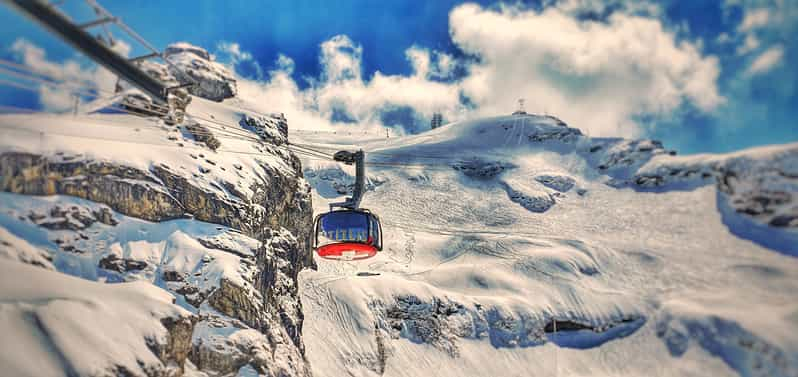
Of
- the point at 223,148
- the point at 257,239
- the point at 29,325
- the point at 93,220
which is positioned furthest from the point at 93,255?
the point at 223,148

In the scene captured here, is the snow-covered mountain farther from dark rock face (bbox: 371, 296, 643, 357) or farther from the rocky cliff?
dark rock face (bbox: 371, 296, 643, 357)

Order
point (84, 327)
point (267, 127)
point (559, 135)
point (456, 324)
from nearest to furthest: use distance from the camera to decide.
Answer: point (84, 327)
point (267, 127)
point (456, 324)
point (559, 135)

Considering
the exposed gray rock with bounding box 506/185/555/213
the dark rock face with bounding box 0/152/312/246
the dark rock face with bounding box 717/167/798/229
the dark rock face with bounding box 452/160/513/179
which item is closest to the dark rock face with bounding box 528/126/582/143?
the dark rock face with bounding box 452/160/513/179

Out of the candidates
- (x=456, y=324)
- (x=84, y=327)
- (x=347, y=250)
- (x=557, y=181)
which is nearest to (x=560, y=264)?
(x=456, y=324)

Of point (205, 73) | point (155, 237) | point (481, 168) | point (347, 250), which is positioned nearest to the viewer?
point (347, 250)

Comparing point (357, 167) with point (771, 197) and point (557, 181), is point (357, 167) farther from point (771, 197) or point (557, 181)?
point (557, 181)

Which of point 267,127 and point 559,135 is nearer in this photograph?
point 267,127
